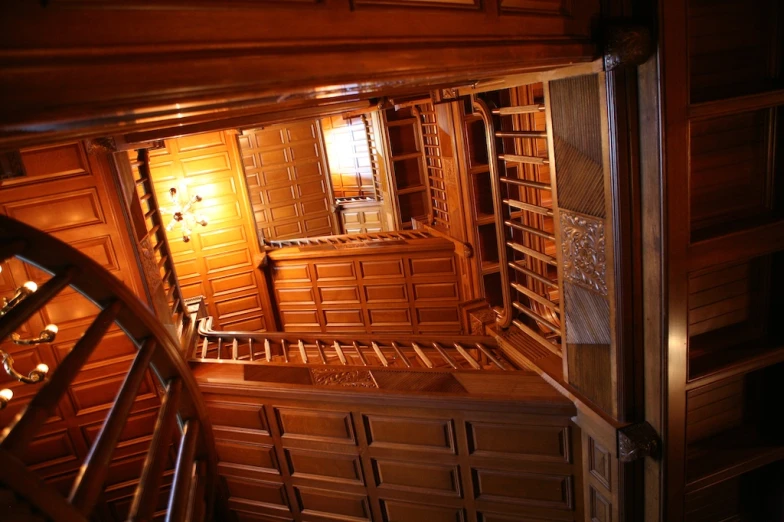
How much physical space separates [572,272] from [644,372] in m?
0.46

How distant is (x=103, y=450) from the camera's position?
143 centimetres

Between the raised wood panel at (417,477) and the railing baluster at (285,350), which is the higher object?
the railing baluster at (285,350)

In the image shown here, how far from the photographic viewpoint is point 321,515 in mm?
3105

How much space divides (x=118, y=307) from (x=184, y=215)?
4575mm

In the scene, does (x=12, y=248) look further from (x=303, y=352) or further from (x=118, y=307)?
(x=303, y=352)

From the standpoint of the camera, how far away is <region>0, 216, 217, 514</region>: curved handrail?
148 cm

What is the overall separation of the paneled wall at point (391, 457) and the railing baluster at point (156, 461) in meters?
0.92

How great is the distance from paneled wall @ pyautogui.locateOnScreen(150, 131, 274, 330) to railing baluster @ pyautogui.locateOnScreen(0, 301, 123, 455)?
16.1ft

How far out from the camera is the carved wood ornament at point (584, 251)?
1.81 metres

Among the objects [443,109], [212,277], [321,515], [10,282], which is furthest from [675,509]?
[212,277]

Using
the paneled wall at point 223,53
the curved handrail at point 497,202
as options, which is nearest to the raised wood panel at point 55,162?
the curved handrail at point 497,202

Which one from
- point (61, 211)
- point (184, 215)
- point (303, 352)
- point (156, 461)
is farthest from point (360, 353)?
point (184, 215)

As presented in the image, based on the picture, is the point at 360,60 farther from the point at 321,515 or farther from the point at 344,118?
the point at 344,118

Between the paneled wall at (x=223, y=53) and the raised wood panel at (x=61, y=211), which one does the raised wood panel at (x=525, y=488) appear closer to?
the paneled wall at (x=223, y=53)
